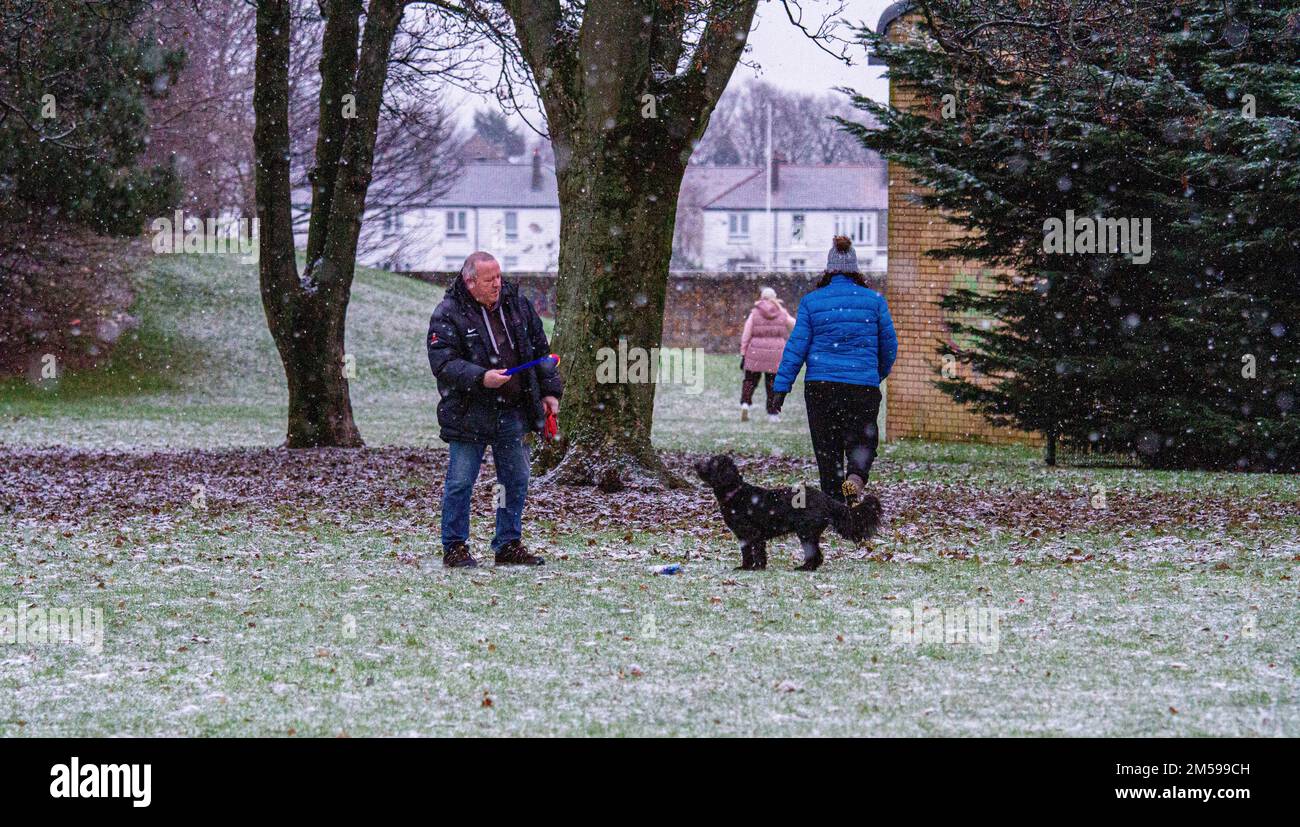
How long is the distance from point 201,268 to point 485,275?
1421 inches

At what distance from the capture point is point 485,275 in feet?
30.5

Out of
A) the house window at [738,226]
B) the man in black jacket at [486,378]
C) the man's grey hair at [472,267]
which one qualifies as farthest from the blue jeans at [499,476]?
the house window at [738,226]

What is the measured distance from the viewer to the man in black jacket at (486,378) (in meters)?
9.31

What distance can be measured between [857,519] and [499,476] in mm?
2286

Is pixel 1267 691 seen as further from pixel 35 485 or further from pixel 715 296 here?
pixel 715 296

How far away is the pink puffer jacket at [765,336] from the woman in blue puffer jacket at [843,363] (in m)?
13.1

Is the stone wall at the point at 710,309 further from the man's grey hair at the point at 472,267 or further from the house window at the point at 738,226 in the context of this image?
the house window at the point at 738,226

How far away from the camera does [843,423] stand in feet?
35.1

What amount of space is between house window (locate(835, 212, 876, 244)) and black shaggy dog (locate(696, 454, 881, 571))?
82.4 m

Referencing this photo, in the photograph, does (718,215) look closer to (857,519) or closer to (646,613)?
(857,519)

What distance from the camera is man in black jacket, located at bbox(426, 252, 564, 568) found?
9312mm

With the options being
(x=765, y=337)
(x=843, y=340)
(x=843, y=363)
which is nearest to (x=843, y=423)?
(x=843, y=363)

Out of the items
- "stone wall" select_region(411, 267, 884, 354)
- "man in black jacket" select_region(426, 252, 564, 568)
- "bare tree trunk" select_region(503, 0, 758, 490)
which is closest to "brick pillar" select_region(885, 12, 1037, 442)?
"bare tree trunk" select_region(503, 0, 758, 490)
